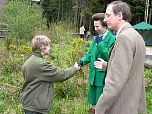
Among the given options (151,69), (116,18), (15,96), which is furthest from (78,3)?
(116,18)

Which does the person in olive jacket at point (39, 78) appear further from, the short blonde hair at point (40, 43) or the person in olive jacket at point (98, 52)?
the person in olive jacket at point (98, 52)

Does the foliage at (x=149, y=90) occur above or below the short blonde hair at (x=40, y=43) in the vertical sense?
below

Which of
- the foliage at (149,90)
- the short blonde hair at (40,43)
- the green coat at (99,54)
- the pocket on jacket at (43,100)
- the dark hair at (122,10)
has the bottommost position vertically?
the foliage at (149,90)

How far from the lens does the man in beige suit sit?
3248mm

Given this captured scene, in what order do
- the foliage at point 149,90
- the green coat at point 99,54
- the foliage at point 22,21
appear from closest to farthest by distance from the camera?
the green coat at point 99,54
the foliage at point 149,90
the foliage at point 22,21

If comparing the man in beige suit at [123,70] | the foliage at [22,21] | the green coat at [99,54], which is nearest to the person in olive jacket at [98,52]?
the green coat at [99,54]

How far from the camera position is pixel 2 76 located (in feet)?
29.6

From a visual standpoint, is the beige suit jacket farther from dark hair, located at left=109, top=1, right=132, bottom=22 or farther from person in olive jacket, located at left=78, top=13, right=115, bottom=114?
person in olive jacket, located at left=78, top=13, right=115, bottom=114

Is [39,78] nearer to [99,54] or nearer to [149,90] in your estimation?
[99,54]

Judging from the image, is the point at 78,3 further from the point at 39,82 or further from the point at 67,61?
the point at 39,82

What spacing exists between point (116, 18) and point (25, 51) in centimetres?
698

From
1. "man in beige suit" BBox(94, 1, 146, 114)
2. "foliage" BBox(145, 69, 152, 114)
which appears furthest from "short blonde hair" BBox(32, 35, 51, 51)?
"foliage" BBox(145, 69, 152, 114)

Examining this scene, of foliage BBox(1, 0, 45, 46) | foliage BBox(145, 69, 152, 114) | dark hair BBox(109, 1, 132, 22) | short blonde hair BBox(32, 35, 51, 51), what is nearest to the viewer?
dark hair BBox(109, 1, 132, 22)

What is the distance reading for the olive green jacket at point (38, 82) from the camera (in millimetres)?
4406
